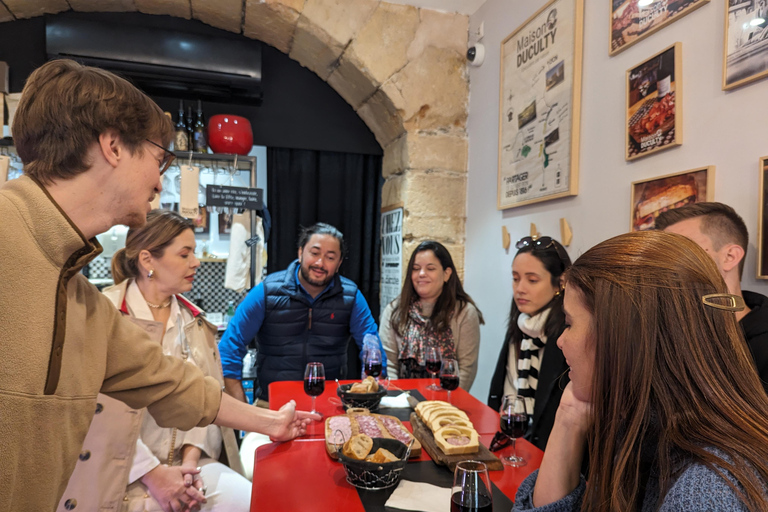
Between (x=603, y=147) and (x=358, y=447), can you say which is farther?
(x=603, y=147)

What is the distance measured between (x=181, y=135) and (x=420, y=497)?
3.28 m

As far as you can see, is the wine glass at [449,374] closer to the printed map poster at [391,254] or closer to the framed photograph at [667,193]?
the framed photograph at [667,193]

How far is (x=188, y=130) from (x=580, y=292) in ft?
11.6

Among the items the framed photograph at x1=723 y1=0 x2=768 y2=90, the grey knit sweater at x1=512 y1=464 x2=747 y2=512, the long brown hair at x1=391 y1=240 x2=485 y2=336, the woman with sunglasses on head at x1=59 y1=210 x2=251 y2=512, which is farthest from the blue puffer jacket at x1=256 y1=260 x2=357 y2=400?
the grey knit sweater at x1=512 y1=464 x2=747 y2=512

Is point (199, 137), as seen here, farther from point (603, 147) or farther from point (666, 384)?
point (666, 384)

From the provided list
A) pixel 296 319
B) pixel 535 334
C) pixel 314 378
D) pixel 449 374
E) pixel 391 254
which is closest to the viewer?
pixel 314 378

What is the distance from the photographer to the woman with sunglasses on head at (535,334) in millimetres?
2154

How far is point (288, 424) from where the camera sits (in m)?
1.66

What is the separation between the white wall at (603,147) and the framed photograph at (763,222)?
0.04m

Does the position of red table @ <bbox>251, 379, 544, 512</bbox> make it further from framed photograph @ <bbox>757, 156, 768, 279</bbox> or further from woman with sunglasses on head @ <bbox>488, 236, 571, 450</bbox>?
framed photograph @ <bbox>757, 156, 768, 279</bbox>

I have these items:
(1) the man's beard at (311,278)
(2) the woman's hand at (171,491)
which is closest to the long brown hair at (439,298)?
(1) the man's beard at (311,278)

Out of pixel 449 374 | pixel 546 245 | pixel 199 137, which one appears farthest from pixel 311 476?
pixel 199 137

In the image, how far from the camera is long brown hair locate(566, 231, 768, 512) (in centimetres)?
80

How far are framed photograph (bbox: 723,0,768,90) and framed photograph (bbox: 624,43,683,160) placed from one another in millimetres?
219
